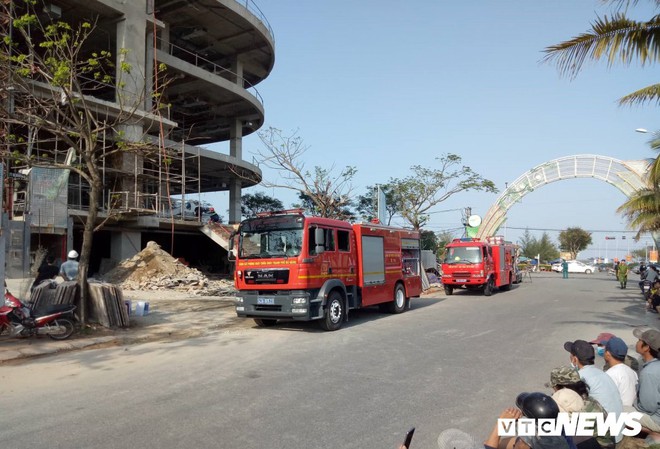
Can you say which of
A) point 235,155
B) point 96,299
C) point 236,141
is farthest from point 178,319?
point 236,141

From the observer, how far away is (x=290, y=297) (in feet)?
36.0

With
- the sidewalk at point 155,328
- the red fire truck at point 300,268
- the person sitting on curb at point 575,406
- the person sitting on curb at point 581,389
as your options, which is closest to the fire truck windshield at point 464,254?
the red fire truck at point 300,268

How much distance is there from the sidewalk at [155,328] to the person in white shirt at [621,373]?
8668mm

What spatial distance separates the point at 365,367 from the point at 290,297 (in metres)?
3.58

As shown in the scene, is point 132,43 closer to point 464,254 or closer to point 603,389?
point 464,254

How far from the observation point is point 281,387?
654 centimetres

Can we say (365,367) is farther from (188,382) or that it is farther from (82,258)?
(82,258)

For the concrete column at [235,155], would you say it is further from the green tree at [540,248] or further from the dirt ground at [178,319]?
the green tree at [540,248]

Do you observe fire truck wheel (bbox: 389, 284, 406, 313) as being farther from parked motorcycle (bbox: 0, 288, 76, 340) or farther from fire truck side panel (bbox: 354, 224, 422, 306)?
parked motorcycle (bbox: 0, 288, 76, 340)

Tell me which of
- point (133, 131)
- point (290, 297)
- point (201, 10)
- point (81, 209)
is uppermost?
point (201, 10)

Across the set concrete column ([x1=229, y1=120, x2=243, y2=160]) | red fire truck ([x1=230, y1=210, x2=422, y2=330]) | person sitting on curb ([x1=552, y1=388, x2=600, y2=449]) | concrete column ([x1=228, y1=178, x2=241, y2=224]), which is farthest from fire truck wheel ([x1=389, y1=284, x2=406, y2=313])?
concrete column ([x1=228, y1=178, x2=241, y2=224])

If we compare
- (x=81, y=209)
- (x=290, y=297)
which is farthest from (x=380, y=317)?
(x=81, y=209)

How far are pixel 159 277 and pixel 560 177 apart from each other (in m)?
34.0

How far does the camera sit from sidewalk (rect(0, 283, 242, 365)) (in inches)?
354
